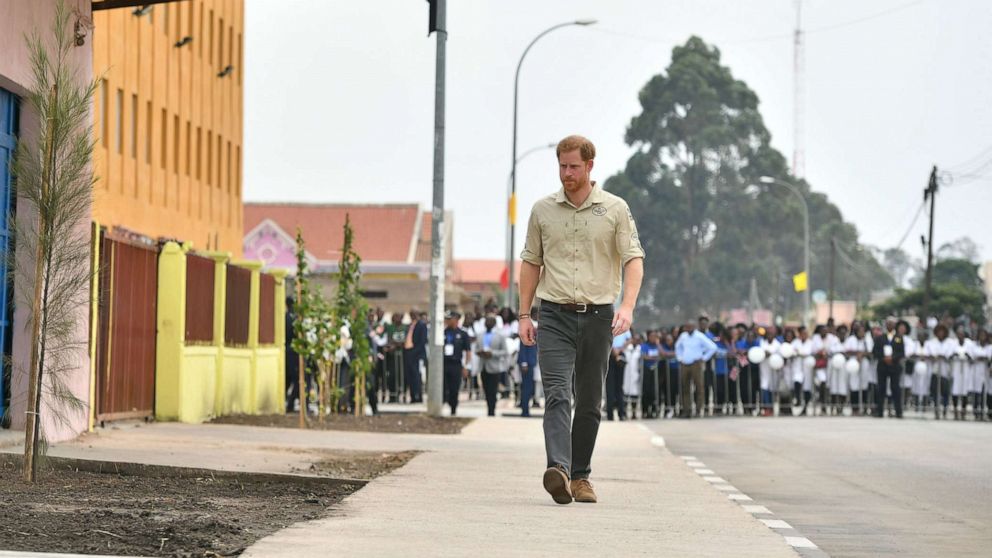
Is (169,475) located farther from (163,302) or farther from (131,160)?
(131,160)

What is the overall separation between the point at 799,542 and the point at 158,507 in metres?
3.38

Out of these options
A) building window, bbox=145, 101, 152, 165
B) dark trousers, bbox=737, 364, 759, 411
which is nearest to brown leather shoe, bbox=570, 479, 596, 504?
dark trousers, bbox=737, 364, 759, 411

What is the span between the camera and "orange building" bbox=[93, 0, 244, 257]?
37375 millimetres

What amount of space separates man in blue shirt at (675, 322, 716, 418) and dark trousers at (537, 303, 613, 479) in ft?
74.6

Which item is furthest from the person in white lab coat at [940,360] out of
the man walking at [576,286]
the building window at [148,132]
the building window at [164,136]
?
the man walking at [576,286]

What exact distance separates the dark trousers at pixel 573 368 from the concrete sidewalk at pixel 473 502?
0.39 meters

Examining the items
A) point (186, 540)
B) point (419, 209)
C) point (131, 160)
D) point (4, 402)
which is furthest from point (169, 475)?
point (419, 209)

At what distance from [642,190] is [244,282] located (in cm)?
9680

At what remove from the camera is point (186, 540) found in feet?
26.8

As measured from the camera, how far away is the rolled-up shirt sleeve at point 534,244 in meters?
10.9

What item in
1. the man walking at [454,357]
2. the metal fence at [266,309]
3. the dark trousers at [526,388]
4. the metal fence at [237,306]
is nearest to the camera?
the metal fence at [237,306]

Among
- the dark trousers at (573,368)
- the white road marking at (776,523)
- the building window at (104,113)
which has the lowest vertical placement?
the white road marking at (776,523)

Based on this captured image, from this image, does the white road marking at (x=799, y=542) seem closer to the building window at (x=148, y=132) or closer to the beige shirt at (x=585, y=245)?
the beige shirt at (x=585, y=245)

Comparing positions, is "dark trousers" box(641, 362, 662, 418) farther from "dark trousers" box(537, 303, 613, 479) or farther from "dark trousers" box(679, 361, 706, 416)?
"dark trousers" box(537, 303, 613, 479)
